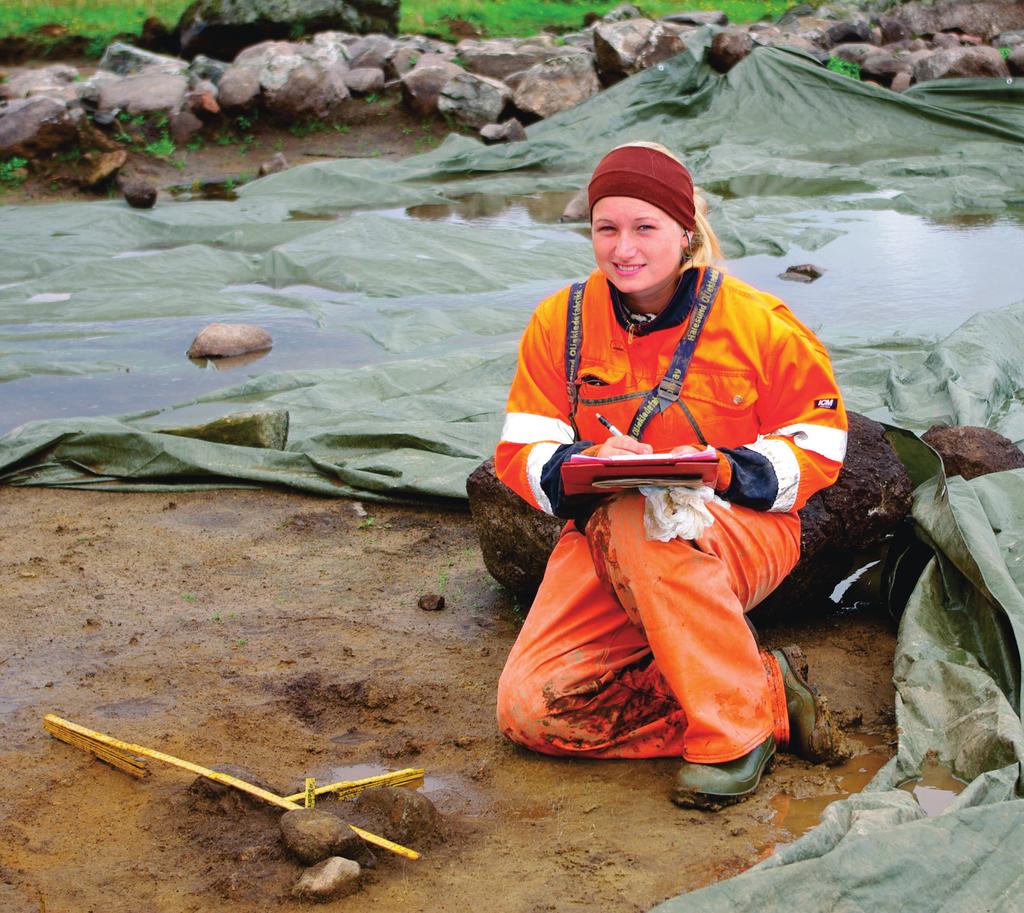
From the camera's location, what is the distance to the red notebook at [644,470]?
2.63 m

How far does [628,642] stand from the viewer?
3.16 meters

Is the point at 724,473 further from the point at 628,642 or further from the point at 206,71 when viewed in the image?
the point at 206,71

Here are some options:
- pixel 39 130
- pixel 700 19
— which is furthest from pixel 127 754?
pixel 700 19

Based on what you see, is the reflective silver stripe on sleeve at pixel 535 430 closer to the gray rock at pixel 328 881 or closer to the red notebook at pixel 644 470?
the red notebook at pixel 644 470

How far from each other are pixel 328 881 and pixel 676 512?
1.06 metres

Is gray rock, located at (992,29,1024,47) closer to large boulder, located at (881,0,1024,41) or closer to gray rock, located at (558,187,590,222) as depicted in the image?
large boulder, located at (881,0,1024,41)

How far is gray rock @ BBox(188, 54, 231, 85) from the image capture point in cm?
1521

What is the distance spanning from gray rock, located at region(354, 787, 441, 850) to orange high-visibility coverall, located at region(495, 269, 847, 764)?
1.40 feet

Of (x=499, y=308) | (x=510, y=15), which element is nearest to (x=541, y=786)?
(x=499, y=308)

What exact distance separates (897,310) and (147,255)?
4.79m

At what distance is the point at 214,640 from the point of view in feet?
12.6

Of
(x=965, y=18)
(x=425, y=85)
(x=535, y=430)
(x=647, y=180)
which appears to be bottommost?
(x=425, y=85)

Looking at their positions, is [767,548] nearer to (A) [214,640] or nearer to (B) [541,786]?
(B) [541,786]

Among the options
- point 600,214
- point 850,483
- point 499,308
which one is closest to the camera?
point 600,214
